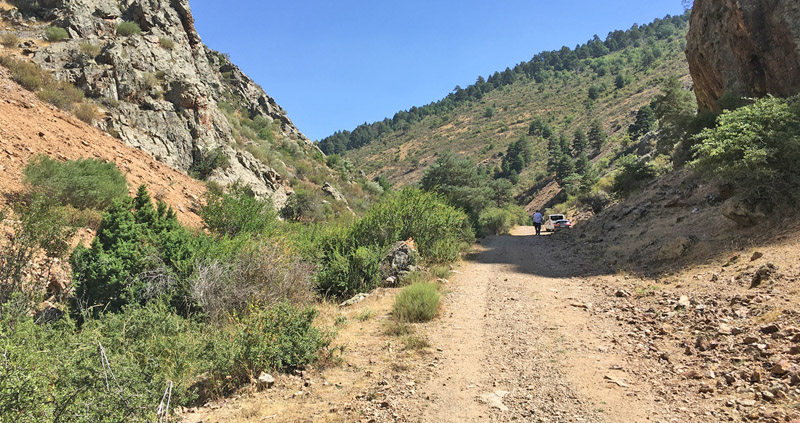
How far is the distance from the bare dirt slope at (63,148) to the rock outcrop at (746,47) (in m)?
22.2

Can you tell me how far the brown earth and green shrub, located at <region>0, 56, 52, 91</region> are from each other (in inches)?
696

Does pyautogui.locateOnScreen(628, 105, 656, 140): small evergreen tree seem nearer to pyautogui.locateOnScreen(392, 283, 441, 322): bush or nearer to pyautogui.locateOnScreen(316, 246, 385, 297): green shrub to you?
pyautogui.locateOnScreen(316, 246, 385, 297): green shrub

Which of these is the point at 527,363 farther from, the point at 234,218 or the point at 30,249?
the point at 234,218

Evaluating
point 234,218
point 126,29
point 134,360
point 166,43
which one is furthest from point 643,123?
point 134,360

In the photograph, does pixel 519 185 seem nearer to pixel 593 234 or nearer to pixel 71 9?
pixel 593 234

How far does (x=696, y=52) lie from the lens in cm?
1880

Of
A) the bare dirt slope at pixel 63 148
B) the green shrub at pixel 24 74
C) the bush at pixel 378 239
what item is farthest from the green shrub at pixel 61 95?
the bush at pixel 378 239

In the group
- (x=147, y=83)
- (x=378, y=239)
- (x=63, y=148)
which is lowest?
(x=378, y=239)

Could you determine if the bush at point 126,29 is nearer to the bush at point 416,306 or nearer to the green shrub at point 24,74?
the green shrub at point 24,74

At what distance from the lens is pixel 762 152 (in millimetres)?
7793

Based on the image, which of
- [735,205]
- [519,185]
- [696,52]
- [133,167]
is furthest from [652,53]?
[133,167]

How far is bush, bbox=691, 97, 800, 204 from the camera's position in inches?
313

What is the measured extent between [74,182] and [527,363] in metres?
12.7

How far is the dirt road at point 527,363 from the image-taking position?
12.9 ft
